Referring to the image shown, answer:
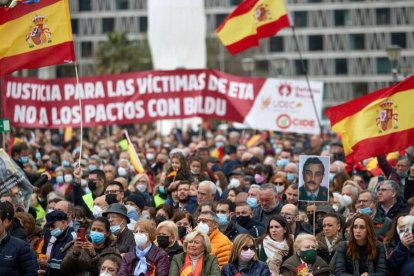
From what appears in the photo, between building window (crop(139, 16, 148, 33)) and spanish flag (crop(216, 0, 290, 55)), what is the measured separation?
78.8 metres

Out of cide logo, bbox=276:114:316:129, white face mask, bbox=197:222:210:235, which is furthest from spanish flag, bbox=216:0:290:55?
white face mask, bbox=197:222:210:235

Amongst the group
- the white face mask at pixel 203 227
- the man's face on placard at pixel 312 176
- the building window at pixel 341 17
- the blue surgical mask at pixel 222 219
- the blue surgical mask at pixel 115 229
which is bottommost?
the blue surgical mask at pixel 222 219

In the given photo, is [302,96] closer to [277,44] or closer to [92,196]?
[92,196]

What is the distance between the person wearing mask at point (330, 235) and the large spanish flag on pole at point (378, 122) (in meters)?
2.43

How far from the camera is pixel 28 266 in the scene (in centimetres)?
1264

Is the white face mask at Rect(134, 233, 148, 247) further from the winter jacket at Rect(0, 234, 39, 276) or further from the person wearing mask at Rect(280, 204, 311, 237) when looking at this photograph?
the person wearing mask at Rect(280, 204, 311, 237)

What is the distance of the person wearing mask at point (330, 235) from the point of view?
541 inches

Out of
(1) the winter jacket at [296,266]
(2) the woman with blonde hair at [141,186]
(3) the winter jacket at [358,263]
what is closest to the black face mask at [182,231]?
(1) the winter jacket at [296,266]

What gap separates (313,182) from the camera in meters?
15.2

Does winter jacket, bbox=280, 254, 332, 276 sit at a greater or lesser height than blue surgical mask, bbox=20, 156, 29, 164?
lesser

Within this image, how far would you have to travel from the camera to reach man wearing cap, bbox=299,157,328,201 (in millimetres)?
15172

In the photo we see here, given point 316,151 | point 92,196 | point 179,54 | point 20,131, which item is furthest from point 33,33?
point 179,54

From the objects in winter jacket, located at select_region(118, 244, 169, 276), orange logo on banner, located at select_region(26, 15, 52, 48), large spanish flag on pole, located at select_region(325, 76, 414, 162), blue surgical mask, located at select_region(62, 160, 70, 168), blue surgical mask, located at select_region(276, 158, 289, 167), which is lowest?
blue surgical mask, located at select_region(276, 158, 289, 167)

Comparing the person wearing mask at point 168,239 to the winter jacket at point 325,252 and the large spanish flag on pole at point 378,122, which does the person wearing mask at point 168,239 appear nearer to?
the winter jacket at point 325,252
